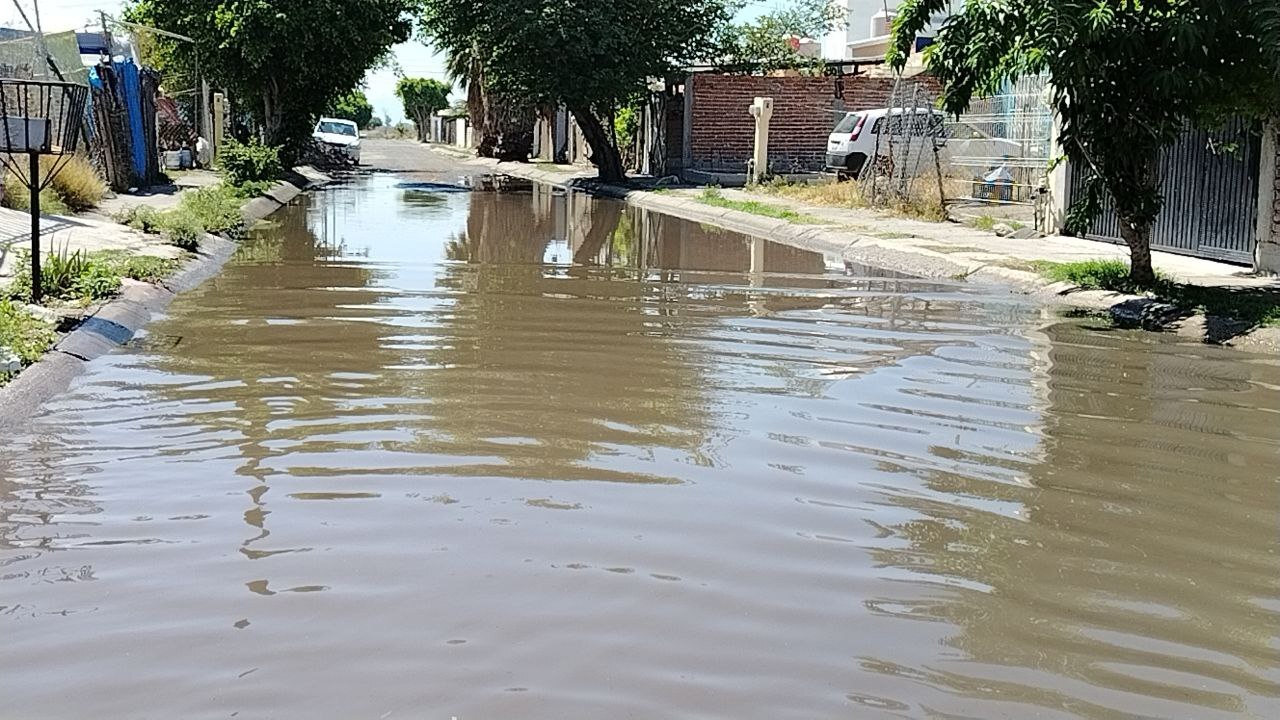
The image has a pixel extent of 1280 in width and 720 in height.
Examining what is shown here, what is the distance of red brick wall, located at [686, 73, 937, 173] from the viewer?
124ft

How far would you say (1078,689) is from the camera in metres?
4.17

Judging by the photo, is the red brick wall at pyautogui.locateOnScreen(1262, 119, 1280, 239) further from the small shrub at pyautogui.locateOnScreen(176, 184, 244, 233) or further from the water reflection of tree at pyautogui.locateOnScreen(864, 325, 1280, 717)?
the small shrub at pyautogui.locateOnScreen(176, 184, 244, 233)

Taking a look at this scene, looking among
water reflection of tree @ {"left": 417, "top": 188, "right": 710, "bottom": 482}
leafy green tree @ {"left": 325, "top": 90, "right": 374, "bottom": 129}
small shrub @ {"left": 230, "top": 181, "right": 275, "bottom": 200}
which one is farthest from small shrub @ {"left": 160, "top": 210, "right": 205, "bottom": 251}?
leafy green tree @ {"left": 325, "top": 90, "right": 374, "bottom": 129}

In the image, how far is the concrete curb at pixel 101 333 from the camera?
7578mm

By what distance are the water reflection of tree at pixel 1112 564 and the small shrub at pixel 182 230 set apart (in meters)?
10.6

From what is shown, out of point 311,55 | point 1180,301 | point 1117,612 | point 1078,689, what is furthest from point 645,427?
point 311,55

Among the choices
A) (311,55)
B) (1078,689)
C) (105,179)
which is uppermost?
(311,55)

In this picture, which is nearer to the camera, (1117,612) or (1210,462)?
(1117,612)

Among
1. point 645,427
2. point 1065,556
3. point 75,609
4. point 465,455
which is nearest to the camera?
point 75,609

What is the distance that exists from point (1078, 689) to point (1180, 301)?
29.2 feet

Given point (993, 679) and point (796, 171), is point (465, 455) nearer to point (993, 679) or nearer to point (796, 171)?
point (993, 679)

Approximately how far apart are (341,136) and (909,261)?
36065 millimetres

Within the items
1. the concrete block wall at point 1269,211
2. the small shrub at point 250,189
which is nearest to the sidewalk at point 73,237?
the small shrub at point 250,189

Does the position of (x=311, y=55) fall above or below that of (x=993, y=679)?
above
